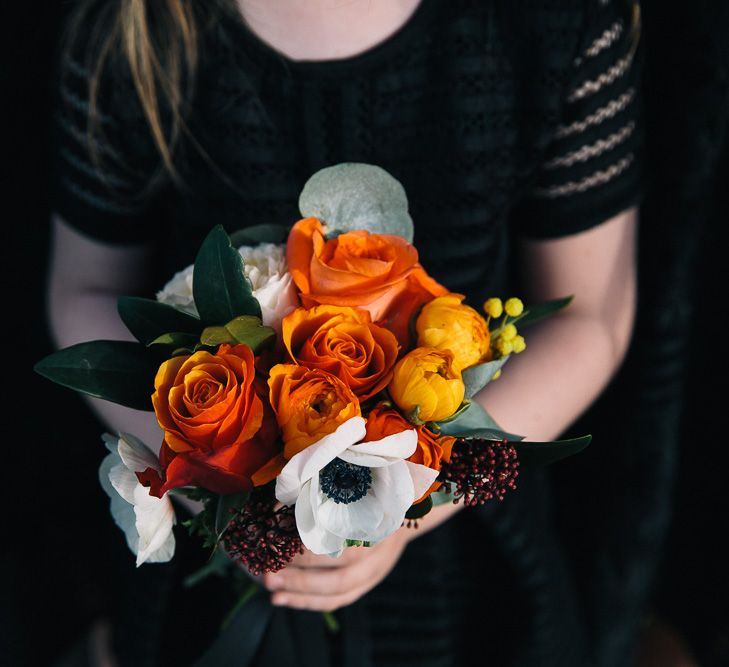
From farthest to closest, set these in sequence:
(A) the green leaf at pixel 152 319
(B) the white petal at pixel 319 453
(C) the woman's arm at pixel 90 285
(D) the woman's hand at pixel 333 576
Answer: (C) the woman's arm at pixel 90 285, (D) the woman's hand at pixel 333 576, (A) the green leaf at pixel 152 319, (B) the white petal at pixel 319 453

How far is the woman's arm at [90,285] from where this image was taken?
31.9 inches

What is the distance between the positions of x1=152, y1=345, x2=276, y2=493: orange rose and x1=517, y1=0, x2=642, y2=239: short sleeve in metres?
0.49

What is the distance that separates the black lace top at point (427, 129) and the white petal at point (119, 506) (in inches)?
14.9

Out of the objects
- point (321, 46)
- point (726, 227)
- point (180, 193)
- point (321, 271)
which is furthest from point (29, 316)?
point (726, 227)

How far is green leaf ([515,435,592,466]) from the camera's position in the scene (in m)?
0.47

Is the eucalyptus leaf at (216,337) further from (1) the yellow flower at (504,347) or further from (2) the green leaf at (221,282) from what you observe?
(1) the yellow flower at (504,347)

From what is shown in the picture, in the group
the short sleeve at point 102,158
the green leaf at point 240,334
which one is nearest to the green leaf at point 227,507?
the green leaf at point 240,334

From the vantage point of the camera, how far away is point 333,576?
0.69 meters

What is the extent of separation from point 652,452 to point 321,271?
0.74 meters

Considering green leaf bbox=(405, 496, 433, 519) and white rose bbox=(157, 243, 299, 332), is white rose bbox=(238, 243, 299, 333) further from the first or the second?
green leaf bbox=(405, 496, 433, 519)

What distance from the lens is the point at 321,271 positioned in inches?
18.3

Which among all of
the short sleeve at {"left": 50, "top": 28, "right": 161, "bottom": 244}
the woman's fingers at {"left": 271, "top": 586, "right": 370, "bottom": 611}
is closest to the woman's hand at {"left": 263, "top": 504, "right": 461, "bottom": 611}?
the woman's fingers at {"left": 271, "top": 586, "right": 370, "bottom": 611}

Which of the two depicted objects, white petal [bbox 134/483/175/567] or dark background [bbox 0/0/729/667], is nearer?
white petal [bbox 134/483/175/567]

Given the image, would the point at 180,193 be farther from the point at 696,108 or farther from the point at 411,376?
the point at 696,108
